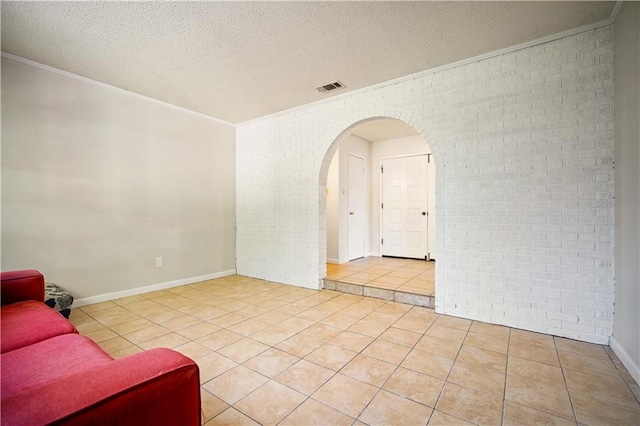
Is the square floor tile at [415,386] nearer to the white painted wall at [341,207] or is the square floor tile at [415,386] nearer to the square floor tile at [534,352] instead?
the square floor tile at [534,352]

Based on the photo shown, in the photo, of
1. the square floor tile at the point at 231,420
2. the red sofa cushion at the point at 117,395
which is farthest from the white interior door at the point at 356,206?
the red sofa cushion at the point at 117,395

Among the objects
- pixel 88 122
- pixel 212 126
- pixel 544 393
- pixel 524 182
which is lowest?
pixel 544 393

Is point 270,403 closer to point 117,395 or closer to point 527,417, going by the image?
point 117,395

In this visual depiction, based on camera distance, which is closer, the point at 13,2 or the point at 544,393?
the point at 544,393

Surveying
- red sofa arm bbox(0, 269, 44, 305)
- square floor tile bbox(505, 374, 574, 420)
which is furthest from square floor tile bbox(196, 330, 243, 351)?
square floor tile bbox(505, 374, 574, 420)

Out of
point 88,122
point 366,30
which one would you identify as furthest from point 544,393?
point 88,122

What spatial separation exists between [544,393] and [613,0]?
281 cm

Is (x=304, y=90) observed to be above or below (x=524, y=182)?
above

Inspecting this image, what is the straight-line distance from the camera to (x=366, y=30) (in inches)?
99.3

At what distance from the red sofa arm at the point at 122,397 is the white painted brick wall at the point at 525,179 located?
280 centimetres

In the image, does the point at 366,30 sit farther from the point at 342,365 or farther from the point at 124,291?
the point at 124,291

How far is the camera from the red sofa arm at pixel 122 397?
708 mm

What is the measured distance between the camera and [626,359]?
6.59 ft

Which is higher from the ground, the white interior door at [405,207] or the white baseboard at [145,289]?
the white interior door at [405,207]
